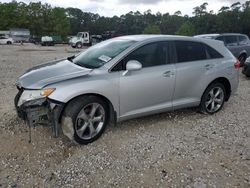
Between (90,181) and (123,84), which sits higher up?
(123,84)

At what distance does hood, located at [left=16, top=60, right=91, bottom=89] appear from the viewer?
3.82m

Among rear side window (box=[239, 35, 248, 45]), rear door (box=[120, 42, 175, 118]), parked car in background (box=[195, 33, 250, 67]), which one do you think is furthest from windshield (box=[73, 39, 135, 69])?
rear side window (box=[239, 35, 248, 45])

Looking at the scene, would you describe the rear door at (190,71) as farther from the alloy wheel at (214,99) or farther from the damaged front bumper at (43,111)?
the damaged front bumper at (43,111)

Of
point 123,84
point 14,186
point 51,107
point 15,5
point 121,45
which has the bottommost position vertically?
point 14,186

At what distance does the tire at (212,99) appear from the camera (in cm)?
528

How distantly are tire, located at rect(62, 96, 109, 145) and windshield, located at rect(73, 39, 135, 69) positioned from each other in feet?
2.09

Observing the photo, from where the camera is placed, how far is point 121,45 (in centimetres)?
455

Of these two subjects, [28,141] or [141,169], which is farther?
[28,141]

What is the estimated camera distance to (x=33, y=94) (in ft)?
12.4

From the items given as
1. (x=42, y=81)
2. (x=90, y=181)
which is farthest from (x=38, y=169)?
(x=42, y=81)

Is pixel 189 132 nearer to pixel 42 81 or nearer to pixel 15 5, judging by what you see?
pixel 42 81

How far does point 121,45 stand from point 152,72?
0.71 meters

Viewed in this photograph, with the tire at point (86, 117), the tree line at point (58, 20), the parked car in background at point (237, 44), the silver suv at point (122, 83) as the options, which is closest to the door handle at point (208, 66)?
the silver suv at point (122, 83)

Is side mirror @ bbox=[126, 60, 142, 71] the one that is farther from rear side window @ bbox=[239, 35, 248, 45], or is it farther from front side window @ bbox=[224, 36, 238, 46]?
rear side window @ bbox=[239, 35, 248, 45]
